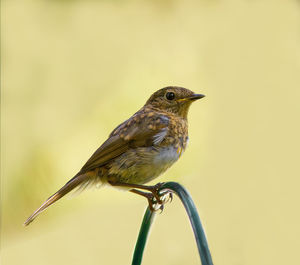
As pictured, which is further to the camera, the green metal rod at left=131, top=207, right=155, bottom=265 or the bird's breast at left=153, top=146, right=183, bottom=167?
the bird's breast at left=153, top=146, right=183, bottom=167

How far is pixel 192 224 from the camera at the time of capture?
3.32 metres

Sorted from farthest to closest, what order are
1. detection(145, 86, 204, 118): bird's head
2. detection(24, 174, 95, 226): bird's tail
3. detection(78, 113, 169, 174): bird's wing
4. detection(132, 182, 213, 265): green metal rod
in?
detection(145, 86, 204, 118): bird's head < detection(78, 113, 169, 174): bird's wing < detection(24, 174, 95, 226): bird's tail < detection(132, 182, 213, 265): green metal rod

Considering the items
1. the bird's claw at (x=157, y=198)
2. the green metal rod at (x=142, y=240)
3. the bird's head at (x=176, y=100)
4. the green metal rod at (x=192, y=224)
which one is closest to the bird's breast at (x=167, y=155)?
the bird's claw at (x=157, y=198)

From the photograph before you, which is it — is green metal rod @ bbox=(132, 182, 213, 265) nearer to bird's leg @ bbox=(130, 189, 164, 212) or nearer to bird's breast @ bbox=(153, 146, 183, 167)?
bird's leg @ bbox=(130, 189, 164, 212)

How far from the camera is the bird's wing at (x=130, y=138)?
4750 millimetres

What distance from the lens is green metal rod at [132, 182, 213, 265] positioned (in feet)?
A: 10.3

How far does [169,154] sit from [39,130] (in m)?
1.89

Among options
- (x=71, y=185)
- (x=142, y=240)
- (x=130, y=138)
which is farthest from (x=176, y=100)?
(x=142, y=240)

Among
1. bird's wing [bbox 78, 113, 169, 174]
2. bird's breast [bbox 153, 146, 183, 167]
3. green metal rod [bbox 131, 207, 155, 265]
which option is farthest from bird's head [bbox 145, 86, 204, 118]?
green metal rod [bbox 131, 207, 155, 265]

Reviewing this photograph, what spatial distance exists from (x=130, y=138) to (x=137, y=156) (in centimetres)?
19

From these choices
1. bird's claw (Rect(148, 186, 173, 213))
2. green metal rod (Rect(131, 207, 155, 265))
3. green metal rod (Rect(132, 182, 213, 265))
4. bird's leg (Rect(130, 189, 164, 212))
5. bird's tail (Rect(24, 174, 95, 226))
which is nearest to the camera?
green metal rod (Rect(132, 182, 213, 265))

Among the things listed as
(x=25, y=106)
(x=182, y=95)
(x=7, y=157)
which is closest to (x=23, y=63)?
(x=25, y=106)

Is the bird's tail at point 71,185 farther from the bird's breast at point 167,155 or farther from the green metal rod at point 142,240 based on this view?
the green metal rod at point 142,240

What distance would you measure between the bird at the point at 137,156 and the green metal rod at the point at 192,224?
1.31 ft
